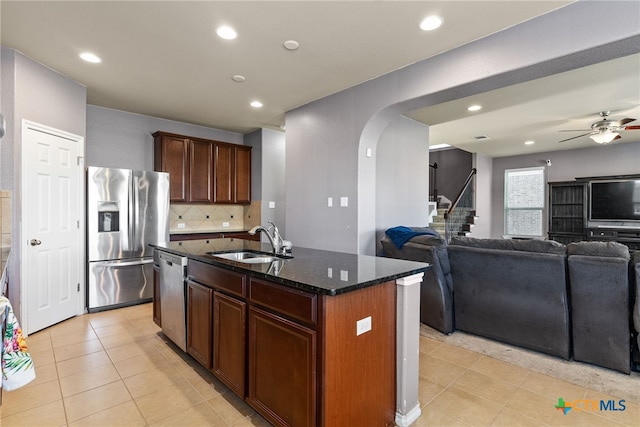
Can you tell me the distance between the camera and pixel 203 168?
18.1 feet

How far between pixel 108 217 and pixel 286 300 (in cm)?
358

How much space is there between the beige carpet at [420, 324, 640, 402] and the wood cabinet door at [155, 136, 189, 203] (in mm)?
4194

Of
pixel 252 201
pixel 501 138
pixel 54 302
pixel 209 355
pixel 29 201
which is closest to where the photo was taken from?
pixel 209 355

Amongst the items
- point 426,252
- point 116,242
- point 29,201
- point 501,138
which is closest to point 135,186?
point 116,242

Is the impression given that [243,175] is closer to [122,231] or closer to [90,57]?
[122,231]

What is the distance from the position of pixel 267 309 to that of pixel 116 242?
335 cm

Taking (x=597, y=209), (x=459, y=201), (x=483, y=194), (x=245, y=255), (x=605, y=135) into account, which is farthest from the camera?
(x=483, y=194)

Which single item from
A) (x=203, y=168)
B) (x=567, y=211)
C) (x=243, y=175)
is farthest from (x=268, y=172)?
(x=567, y=211)

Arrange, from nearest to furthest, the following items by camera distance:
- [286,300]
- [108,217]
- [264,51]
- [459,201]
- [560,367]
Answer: [286,300] < [560,367] < [264,51] < [108,217] < [459,201]

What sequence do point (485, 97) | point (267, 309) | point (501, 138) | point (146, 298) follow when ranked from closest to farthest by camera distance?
point (267, 309)
point (485, 97)
point (146, 298)
point (501, 138)

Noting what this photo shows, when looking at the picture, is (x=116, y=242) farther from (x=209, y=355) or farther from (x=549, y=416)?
(x=549, y=416)

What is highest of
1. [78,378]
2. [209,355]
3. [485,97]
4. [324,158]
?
[485,97]

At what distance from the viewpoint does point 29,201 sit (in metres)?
3.26

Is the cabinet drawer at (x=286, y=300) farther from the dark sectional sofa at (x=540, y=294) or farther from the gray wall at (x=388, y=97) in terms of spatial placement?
the gray wall at (x=388, y=97)
